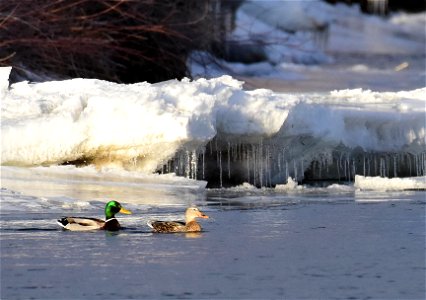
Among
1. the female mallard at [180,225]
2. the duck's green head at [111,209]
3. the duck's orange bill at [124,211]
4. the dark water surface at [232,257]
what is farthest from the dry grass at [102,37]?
the female mallard at [180,225]

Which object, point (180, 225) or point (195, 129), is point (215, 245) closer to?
point (180, 225)

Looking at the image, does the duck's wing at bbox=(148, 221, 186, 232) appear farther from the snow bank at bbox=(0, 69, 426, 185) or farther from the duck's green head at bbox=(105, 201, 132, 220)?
the snow bank at bbox=(0, 69, 426, 185)

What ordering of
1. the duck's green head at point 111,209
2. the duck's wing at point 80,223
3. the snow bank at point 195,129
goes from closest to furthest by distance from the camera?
the duck's wing at point 80,223, the duck's green head at point 111,209, the snow bank at point 195,129

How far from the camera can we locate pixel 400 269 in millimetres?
8984

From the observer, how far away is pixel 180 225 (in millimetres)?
10492

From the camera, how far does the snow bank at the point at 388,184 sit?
45.7 ft

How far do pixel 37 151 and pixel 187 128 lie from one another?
142cm

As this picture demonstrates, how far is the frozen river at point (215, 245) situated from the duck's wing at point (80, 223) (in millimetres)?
86

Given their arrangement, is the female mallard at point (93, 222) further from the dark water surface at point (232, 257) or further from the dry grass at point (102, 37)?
the dry grass at point (102, 37)

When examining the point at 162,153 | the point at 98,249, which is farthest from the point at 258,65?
the point at 98,249

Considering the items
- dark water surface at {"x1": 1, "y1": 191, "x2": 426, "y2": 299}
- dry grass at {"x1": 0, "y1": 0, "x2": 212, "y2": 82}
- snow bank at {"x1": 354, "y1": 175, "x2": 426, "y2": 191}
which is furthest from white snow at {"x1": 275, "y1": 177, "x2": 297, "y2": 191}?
dry grass at {"x1": 0, "y1": 0, "x2": 212, "y2": 82}

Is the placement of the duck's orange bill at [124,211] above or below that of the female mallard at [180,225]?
above

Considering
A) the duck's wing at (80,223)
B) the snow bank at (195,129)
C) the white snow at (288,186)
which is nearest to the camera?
the duck's wing at (80,223)

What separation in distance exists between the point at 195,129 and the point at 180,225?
2.54m
